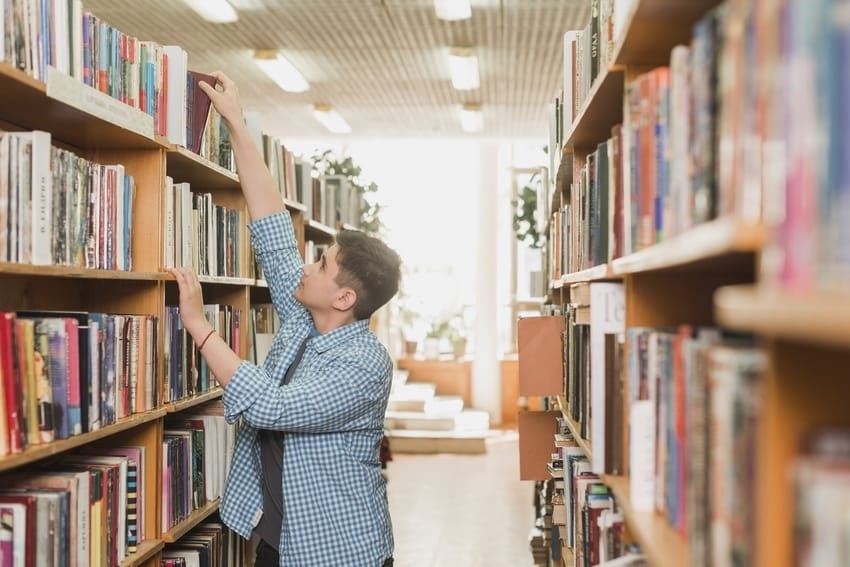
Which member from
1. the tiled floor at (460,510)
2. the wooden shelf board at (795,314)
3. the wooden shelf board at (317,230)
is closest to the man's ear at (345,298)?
the wooden shelf board at (795,314)

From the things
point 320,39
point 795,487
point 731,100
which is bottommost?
point 795,487

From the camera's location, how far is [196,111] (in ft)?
9.00

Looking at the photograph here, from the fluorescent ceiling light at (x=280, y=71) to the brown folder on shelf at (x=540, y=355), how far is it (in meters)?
4.45

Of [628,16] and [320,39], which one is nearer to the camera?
[628,16]

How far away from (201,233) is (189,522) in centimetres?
97

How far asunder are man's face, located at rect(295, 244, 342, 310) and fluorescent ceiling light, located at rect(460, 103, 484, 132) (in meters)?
5.70

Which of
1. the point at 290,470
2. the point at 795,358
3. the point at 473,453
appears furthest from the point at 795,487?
the point at 473,453

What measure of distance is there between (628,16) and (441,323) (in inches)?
341

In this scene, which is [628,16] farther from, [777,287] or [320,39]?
[320,39]

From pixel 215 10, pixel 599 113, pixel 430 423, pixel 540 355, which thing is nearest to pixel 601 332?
pixel 599 113

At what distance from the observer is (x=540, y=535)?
435 cm

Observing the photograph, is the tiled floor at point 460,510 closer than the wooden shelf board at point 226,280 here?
No

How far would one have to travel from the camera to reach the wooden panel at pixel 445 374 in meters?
9.76

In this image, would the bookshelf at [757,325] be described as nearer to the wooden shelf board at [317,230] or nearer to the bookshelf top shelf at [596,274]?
the bookshelf top shelf at [596,274]
